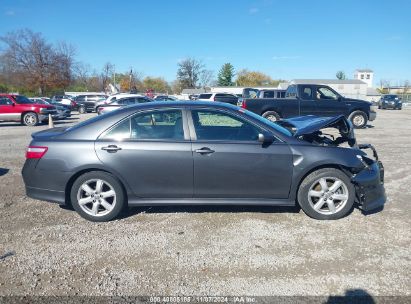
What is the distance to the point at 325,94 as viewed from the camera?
13039 mm

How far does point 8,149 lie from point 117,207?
6972 mm

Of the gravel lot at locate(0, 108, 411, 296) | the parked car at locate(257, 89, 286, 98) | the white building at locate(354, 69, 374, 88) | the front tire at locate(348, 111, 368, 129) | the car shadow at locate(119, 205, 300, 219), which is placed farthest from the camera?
the white building at locate(354, 69, 374, 88)

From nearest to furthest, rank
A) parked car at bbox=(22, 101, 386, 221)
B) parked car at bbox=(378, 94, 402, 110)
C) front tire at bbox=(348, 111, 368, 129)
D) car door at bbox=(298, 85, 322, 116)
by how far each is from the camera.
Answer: parked car at bbox=(22, 101, 386, 221) → car door at bbox=(298, 85, 322, 116) → front tire at bbox=(348, 111, 368, 129) → parked car at bbox=(378, 94, 402, 110)

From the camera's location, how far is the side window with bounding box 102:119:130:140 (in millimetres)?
3904

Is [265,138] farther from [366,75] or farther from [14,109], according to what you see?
[366,75]

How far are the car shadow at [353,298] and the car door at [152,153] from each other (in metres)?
2.01

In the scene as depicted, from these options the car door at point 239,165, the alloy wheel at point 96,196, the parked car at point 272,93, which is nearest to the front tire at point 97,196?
the alloy wheel at point 96,196

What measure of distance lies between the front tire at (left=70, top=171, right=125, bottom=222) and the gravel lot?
149 mm

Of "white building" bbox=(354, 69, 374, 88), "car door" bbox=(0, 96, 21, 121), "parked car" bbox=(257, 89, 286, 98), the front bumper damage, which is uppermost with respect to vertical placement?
"white building" bbox=(354, 69, 374, 88)

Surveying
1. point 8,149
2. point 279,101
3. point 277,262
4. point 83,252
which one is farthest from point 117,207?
point 279,101

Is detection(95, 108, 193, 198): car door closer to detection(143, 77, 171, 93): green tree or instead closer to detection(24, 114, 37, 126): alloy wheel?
detection(24, 114, 37, 126): alloy wheel

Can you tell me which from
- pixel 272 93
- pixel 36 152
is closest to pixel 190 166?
pixel 36 152

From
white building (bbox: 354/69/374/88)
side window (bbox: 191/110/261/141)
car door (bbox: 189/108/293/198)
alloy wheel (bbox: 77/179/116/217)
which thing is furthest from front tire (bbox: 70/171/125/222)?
white building (bbox: 354/69/374/88)

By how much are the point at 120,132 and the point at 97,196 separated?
890mm
